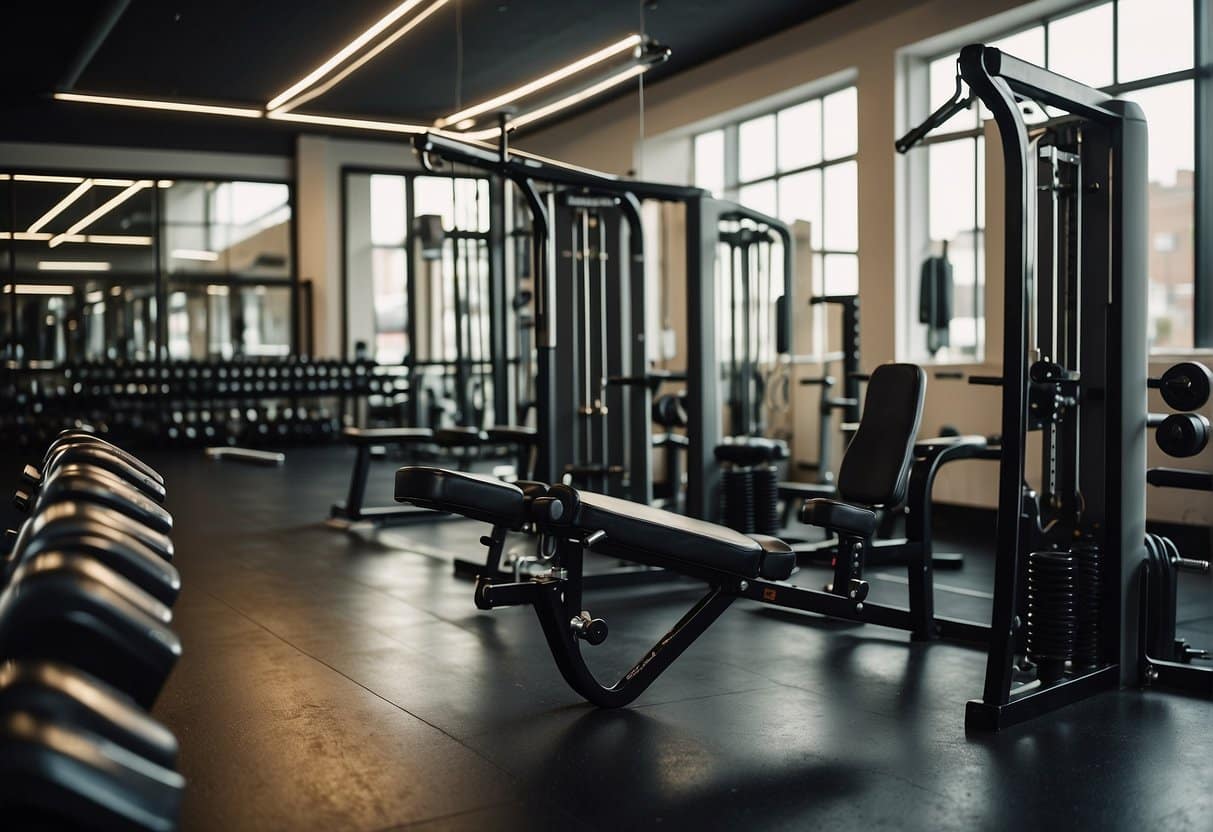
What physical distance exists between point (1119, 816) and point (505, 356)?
6.37 m

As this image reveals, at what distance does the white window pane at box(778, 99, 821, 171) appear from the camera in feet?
28.6

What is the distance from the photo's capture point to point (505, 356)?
8195 millimetres

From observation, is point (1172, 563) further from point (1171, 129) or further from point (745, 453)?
point (1171, 129)

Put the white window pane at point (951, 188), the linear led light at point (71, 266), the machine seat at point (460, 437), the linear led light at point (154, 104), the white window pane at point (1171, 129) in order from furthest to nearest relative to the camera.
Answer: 1. the linear led light at point (71, 266)
2. the linear led light at point (154, 104)
3. the white window pane at point (951, 188)
4. the white window pane at point (1171, 129)
5. the machine seat at point (460, 437)

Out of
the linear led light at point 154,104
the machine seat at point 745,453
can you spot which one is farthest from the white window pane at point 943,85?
the linear led light at point 154,104

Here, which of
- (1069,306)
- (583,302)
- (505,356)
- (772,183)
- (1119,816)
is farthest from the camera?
(772,183)

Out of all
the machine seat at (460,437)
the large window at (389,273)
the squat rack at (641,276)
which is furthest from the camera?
the large window at (389,273)

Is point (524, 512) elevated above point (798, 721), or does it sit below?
above

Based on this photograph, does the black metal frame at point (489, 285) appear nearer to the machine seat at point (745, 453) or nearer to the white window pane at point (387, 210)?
the white window pane at point (387, 210)

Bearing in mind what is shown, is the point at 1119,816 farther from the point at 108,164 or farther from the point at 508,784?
the point at 108,164

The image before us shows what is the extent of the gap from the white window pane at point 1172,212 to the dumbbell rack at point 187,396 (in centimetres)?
753

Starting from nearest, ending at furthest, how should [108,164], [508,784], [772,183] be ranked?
[508,784] → [772,183] → [108,164]

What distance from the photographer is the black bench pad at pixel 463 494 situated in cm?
265

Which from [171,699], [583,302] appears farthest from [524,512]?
[583,302]
